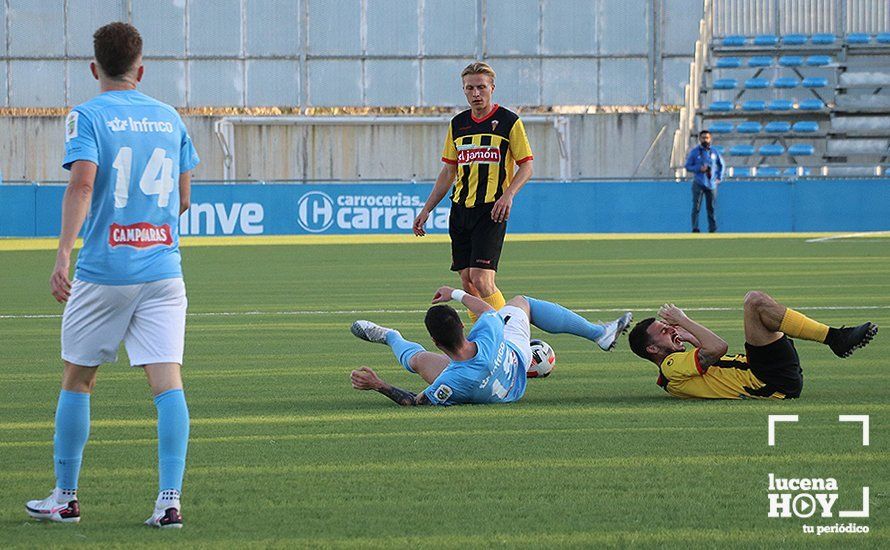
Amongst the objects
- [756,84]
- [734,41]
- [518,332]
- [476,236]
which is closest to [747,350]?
[518,332]

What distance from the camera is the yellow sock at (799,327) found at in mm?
7922

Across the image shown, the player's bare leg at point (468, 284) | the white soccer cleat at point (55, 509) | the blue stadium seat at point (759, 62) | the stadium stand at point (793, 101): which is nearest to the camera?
the white soccer cleat at point (55, 509)

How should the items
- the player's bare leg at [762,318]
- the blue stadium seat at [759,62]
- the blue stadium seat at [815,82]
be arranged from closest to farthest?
the player's bare leg at [762,318] < the blue stadium seat at [815,82] < the blue stadium seat at [759,62]

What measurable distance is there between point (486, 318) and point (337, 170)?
3760cm

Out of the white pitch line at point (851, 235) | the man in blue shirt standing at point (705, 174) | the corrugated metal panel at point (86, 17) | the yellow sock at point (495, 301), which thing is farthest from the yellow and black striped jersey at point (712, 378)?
the corrugated metal panel at point (86, 17)

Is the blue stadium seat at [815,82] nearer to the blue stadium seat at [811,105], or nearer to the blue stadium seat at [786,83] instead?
the blue stadium seat at [786,83]

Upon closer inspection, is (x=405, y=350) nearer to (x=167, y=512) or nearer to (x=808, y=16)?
(x=167, y=512)

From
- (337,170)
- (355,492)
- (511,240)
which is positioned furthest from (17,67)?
(355,492)

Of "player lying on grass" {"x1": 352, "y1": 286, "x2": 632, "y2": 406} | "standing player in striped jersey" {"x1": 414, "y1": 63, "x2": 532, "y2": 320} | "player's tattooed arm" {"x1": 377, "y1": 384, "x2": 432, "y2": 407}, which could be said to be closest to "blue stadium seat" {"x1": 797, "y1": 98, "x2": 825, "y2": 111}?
"standing player in striped jersey" {"x1": 414, "y1": 63, "x2": 532, "y2": 320}

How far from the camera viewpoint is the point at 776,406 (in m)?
7.98

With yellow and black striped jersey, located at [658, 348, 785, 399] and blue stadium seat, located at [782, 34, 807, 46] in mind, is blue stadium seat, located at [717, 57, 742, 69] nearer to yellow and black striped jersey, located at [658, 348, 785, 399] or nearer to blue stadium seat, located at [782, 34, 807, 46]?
blue stadium seat, located at [782, 34, 807, 46]

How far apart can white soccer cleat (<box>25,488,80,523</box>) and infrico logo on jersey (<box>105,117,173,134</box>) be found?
130 cm

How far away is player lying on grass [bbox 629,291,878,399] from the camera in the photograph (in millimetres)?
7875

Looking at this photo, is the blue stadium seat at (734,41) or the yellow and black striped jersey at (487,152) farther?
the blue stadium seat at (734,41)
